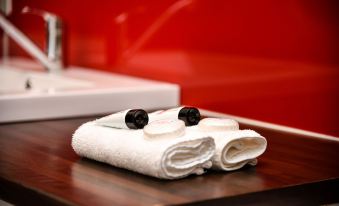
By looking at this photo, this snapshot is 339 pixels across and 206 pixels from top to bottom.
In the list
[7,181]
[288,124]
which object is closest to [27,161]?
[7,181]

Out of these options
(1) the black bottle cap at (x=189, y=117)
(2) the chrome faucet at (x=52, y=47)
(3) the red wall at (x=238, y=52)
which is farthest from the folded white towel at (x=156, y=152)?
(2) the chrome faucet at (x=52, y=47)

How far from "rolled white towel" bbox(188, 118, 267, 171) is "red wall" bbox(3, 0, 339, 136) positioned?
286mm

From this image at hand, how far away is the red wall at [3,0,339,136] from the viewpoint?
1484 millimetres

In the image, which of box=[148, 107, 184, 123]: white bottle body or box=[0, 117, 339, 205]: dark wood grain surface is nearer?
box=[0, 117, 339, 205]: dark wood grain surface

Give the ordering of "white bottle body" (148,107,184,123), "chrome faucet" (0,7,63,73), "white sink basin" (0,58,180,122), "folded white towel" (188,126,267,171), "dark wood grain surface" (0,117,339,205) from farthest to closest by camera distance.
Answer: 1. "chrome faucet" (0,7,63,73)
2. "white sink basin" (0,58,180,122)
3. "white bottle body" (148,107,184,123)
4. "folded white towel" (188,126,267,171)
5. "dark wood grain surface" (0,117,339,205)

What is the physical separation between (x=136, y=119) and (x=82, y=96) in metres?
0.52

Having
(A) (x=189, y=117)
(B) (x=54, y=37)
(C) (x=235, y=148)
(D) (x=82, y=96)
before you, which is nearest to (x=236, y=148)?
(C) (x=235, y=148)

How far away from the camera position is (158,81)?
6.49ft

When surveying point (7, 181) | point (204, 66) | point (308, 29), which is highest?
point (308, 29)

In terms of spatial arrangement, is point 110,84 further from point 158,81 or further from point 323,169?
point 323,169

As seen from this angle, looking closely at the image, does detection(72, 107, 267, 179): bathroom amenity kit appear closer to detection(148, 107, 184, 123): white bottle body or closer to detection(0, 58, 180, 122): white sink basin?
detection(148, 107, 184, 123): white bottle body

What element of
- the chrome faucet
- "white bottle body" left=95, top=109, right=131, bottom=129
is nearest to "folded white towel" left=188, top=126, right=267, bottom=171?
"white bottle body" left=95, top=109, right=131, bottom=129

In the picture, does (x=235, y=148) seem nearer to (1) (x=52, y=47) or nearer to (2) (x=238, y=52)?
(2) (x=238, y=52)

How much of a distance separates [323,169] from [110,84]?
2.60 feet
